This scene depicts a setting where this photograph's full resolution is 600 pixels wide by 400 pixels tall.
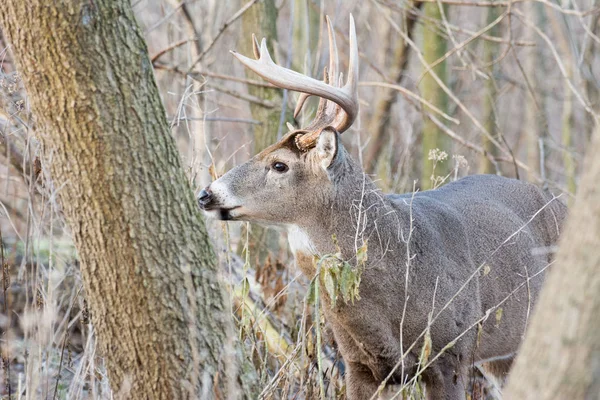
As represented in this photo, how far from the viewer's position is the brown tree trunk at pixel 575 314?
7.54 feet

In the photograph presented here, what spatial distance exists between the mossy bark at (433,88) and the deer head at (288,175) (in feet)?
13.8

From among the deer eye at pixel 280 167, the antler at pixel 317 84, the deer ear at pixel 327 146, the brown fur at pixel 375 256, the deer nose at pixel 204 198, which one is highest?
the antler at pixel 317 84

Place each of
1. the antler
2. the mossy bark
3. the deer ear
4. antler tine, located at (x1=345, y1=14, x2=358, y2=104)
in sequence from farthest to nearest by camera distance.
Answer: the mossy bark → the deer ear → the antler → antler tine, located at (x1=345, y1=14, x2=358, y2=104)

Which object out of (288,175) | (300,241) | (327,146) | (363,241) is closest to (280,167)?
(288,175)

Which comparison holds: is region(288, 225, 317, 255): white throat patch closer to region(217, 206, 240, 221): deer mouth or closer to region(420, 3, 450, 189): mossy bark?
region(217, 206, 240, 221): deer mouth

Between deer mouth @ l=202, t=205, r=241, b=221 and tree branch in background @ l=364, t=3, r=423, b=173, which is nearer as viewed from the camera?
deer mouth @ l=202, t=205, r=241, b=221

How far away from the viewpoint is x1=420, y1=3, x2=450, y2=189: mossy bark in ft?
29.6

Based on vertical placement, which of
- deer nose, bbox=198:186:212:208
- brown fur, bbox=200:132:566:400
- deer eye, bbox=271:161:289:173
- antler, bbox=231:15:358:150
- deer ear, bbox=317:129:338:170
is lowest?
brown fur, bbox=200:132:566:400

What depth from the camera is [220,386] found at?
11.6 ft

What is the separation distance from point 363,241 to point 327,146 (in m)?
0.57

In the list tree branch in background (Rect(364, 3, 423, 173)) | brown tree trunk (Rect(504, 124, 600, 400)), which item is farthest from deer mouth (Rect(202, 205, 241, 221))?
tree branch in background (Rect(364, 3, 423, 173))

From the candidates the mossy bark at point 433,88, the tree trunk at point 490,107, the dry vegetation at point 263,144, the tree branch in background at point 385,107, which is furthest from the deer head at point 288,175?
the tree trunk at point 490,107

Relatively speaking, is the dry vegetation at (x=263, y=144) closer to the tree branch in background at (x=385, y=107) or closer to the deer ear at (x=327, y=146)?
the tree branch in background at (x=385, y=107)

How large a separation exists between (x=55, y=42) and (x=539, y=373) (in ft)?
6.75
